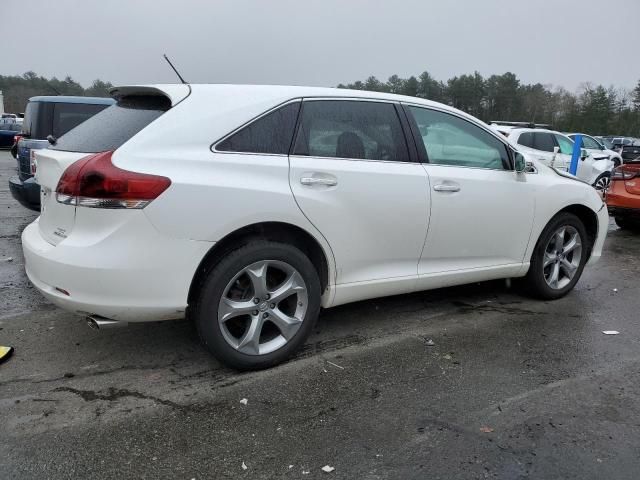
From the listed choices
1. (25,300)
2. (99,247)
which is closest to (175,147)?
(99,247)

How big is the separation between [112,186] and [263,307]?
1.08 m

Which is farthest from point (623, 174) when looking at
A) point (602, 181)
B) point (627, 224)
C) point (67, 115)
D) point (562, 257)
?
point (67, 115)

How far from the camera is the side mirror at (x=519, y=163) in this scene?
4250 mm

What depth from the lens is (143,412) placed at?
2.77 m

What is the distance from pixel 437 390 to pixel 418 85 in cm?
5555

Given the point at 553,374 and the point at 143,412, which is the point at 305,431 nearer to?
the point at 143,412

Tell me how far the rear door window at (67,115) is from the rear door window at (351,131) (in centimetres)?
522

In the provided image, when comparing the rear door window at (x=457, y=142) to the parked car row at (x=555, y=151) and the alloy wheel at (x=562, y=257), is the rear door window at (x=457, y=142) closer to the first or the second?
the alloy wheel at (x=562, y=257)

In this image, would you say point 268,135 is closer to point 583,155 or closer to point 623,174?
point 623,174

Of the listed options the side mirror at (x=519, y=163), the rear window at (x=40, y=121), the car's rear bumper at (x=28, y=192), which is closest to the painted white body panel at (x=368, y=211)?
the side mirror at (x=519, y=163)


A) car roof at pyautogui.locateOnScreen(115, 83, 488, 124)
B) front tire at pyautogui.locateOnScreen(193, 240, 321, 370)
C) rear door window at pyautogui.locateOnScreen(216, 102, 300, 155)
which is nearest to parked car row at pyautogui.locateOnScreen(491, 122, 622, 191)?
car roof at pyautogui.locateOnScreen(115, 83, 488, 124)

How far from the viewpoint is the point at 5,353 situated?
336 cm

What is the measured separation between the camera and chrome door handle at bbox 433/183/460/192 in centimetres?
373

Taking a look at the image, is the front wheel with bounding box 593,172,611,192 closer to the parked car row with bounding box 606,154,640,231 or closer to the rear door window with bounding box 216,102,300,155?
the parked car row with bounding box 606,154,640,231
